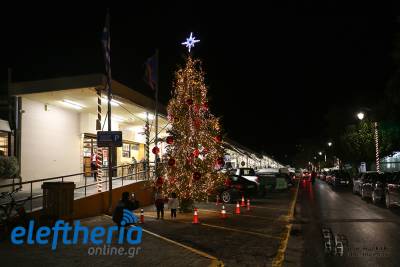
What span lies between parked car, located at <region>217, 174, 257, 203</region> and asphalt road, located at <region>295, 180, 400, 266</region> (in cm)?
442

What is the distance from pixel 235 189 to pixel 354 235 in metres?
11.5

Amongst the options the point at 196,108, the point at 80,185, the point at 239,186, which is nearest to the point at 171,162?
the point at 196,108

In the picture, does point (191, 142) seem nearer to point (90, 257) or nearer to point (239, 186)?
point (239, 186)

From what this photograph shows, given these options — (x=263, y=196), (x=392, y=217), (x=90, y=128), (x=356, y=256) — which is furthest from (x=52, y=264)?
(x=263, y=196)

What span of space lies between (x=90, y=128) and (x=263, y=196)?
1173 centimetres

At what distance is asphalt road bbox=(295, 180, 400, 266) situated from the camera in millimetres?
9148

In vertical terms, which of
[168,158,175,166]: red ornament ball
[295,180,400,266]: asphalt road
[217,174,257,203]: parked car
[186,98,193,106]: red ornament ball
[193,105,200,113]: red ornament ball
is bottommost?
[295,180,400,266]: asphalt road

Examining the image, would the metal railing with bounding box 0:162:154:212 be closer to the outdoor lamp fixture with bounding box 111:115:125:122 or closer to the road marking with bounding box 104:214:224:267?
the outdoor lamp fixture with bounding box 111:115:125:122

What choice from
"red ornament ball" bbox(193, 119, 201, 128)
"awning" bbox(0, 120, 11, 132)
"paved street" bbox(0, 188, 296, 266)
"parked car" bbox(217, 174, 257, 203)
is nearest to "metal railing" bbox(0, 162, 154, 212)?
"paved street" bbox(0, 188, 296, 266)

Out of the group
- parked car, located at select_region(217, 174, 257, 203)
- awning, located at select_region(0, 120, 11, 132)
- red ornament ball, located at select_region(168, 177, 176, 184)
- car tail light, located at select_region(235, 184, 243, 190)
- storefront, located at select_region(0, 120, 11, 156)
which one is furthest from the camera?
car tail light, located at select_region(235, 184, 243, 190)

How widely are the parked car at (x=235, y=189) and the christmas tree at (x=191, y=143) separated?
3636 mm

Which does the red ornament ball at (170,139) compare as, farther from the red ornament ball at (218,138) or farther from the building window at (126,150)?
the building window at (126,150)

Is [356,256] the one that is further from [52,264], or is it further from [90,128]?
[90,128]

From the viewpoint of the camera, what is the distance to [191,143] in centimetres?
1814
